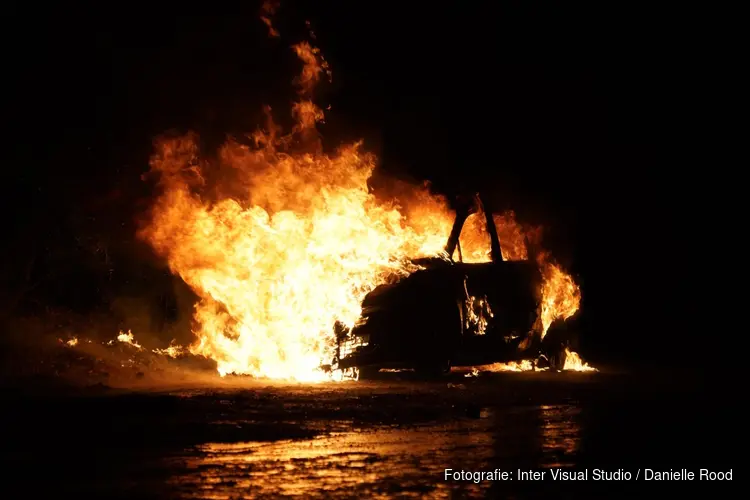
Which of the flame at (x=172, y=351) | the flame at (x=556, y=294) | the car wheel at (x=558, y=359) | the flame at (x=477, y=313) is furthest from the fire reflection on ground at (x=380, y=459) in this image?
the flame at (x=172, y=351)

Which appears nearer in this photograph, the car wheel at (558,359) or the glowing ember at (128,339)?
the glowing ember at (128,339)

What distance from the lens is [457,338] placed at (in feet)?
52.4

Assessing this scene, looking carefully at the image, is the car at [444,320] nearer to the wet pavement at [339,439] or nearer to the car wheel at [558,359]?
the car wheel at [558,359]

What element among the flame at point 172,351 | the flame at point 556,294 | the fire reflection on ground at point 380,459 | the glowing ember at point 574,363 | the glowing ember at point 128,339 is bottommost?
the fire reflection on ground at point 380,459

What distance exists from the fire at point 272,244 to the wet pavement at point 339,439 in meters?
1.92

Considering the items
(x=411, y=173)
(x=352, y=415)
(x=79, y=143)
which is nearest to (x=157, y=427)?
(x=352, y=415)

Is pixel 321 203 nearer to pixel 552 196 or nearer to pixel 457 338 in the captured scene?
pixel 457 338

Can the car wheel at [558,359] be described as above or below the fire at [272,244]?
below

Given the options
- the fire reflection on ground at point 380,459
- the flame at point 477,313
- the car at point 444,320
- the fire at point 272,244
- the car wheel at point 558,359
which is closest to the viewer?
the fire reflection on ground at point 380,459

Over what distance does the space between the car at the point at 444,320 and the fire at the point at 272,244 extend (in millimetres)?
422

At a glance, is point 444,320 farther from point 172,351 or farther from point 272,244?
point 172,351

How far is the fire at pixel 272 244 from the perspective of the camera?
1597 centimetres

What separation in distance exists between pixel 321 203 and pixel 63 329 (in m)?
5.66

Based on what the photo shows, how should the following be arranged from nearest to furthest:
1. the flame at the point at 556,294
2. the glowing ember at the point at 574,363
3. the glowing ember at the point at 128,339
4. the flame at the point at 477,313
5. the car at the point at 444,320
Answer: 1. the car at the point at 444,320
2. the flame at the point at 477,313
3. the glowing ember at the point at 128,339
4. the flame at the point at 556,294
5. the glowing ember at the point at 574,363
